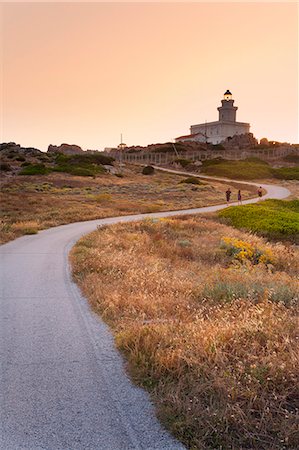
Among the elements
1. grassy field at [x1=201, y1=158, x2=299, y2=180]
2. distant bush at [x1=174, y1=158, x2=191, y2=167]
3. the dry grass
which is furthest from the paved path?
distant bush at [x1=174, y1=158, x2=191, y2=167]

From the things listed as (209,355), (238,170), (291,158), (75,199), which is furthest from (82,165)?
(209,355)

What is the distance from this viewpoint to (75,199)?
35500 mm

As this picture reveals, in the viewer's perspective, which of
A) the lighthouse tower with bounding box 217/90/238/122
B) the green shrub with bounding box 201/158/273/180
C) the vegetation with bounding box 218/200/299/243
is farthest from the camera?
the lighthouse tower with bounding box 217/90/238/122

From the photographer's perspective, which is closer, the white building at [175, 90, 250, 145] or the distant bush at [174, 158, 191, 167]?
the distant bush at [174, 158, 191, 167]

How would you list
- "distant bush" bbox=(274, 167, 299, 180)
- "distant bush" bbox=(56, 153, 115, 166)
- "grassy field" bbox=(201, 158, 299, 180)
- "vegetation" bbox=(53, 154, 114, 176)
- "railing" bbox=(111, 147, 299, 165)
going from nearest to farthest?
"vegetation" bbox=(53, 154, 114, 176) < "distant bush" bbox=(274, 167, 299, 180) < "grassy field" bbox=(201, 158, 299, 180) < "distant bush" bbox=(56, 153, 115, 166) < "railing" bbox=(111, 147, 299, 165)

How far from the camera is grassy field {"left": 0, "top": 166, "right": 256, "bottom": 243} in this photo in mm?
23914

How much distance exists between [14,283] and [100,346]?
439cm

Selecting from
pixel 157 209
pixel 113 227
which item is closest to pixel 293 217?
pixel 157 209

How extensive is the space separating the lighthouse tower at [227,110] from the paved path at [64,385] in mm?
116960

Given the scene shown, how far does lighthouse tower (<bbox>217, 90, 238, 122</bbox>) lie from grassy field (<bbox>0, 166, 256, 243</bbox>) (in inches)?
2567

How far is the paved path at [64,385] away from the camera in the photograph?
3.77 metres

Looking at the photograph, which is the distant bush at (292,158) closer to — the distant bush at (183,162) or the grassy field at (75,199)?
the distant bush at (183,162)

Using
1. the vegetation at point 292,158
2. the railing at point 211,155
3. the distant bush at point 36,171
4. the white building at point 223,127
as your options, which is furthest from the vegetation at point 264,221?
the white building at point 223,127

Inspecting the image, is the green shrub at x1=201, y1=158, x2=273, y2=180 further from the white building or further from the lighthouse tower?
the lighthouse tower
